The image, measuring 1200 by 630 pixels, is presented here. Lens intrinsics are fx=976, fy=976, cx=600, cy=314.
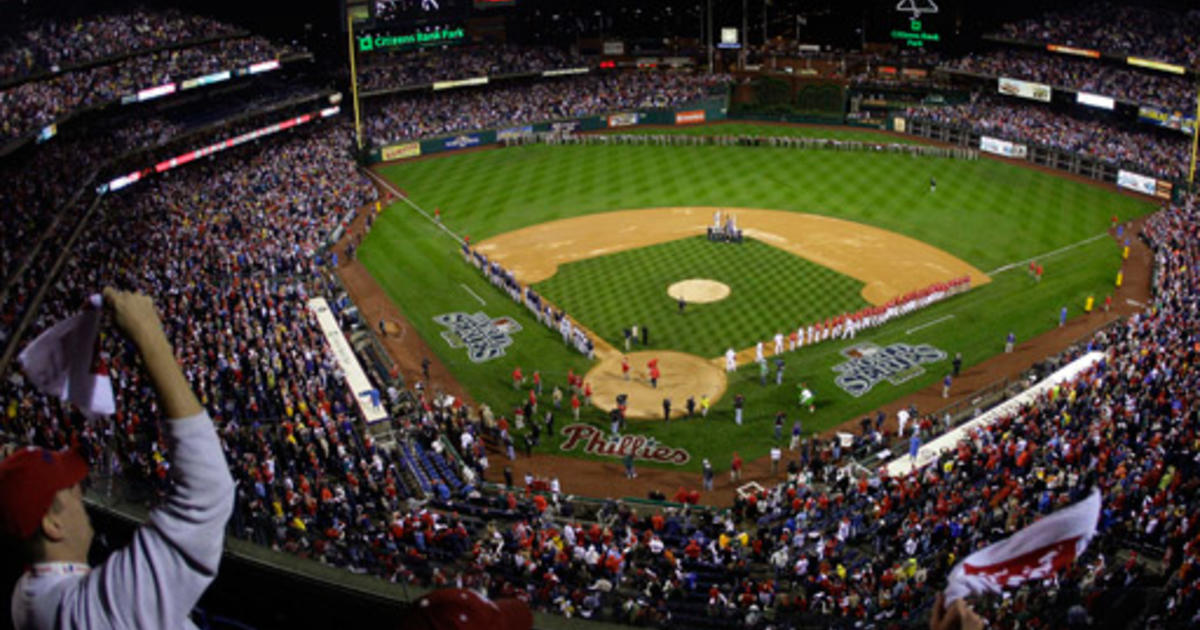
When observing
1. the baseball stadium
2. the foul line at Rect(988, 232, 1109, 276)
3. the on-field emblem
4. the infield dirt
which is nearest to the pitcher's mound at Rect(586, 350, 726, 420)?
the baseball stadium

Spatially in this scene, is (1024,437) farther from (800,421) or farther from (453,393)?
(453,393)

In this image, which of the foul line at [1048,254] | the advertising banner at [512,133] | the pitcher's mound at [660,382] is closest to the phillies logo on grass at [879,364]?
the pitcher's mound at [660,382]

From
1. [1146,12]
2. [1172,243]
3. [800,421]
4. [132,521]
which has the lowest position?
[800,421]

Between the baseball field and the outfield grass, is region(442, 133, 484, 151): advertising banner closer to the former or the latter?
the baseball field

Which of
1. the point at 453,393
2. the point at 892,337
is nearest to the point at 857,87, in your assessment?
the point at 892,337

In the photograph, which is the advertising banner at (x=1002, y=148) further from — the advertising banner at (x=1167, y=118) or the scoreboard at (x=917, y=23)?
the scoreboard at (x=917, y=23)
